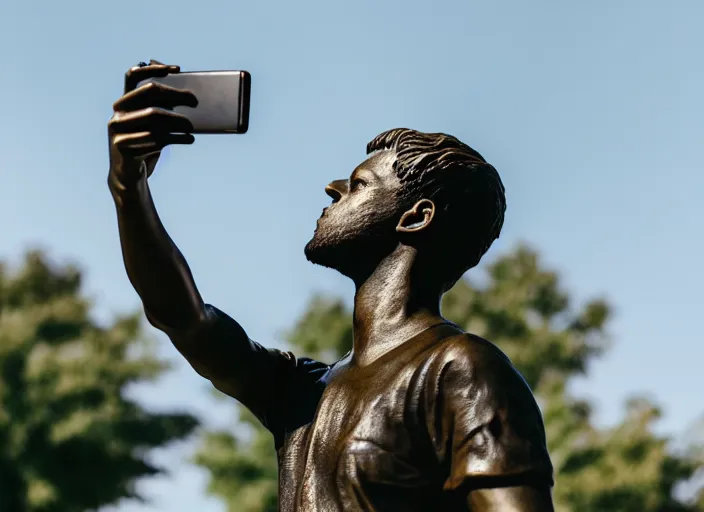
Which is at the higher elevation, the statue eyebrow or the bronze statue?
the statue eyebrow

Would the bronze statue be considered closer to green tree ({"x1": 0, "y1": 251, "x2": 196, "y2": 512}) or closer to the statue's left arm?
the statue's left arm

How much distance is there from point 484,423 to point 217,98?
118 centimetres

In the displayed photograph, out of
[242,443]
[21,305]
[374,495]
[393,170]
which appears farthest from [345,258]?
[21,305]

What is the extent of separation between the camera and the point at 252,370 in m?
3.96

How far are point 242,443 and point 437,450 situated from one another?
1971 cm

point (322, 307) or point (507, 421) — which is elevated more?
point (322, 307)

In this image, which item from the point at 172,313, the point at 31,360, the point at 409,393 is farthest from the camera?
the point at 31,360

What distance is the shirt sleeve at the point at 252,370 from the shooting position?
387 cm

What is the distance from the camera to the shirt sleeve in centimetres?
387

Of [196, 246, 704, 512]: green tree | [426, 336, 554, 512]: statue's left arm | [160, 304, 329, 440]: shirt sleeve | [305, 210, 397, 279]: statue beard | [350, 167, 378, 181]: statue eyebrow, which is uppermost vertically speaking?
[196, 246, 704, 512]: green tree

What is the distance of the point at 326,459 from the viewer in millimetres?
3568

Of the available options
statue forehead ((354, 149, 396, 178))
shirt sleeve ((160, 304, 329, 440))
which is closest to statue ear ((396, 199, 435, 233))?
statue forehead ((354, 149, 396, 178))

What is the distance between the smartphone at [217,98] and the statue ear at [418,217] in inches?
25.4

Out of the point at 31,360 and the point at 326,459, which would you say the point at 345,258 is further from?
the point at 31,360
